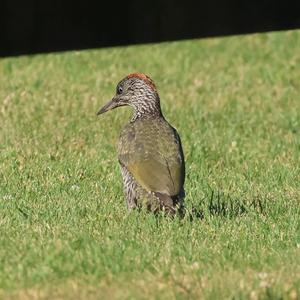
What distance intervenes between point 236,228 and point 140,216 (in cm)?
79

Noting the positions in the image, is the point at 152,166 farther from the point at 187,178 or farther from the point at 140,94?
the point at 187,178

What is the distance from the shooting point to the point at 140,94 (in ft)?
37.4

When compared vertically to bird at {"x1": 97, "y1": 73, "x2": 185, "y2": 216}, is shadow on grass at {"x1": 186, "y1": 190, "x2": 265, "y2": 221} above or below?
below

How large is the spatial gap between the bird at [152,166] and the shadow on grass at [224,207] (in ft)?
0.96

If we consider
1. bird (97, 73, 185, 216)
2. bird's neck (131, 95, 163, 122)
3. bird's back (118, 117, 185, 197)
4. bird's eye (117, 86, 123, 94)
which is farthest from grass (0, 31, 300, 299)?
bird's eye (117, 86, 123, 94)

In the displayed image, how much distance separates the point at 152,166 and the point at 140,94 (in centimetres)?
140

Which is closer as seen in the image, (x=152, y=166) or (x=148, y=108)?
(x=152, y=166)

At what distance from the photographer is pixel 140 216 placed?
1006 centimetres

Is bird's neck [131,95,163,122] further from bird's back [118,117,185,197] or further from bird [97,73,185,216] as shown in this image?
bird's back [118,117,185,197]

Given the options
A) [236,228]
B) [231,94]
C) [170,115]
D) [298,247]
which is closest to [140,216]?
[236,228]

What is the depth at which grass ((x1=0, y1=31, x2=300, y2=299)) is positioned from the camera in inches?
328

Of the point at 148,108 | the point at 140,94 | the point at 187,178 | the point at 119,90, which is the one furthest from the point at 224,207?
the point at 119,90

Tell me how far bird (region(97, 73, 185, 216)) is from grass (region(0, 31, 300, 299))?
0.56ft

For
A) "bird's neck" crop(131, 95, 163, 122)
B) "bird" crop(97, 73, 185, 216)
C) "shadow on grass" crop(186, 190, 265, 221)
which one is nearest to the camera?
"bird" crop(97, 73, 185, 216)
